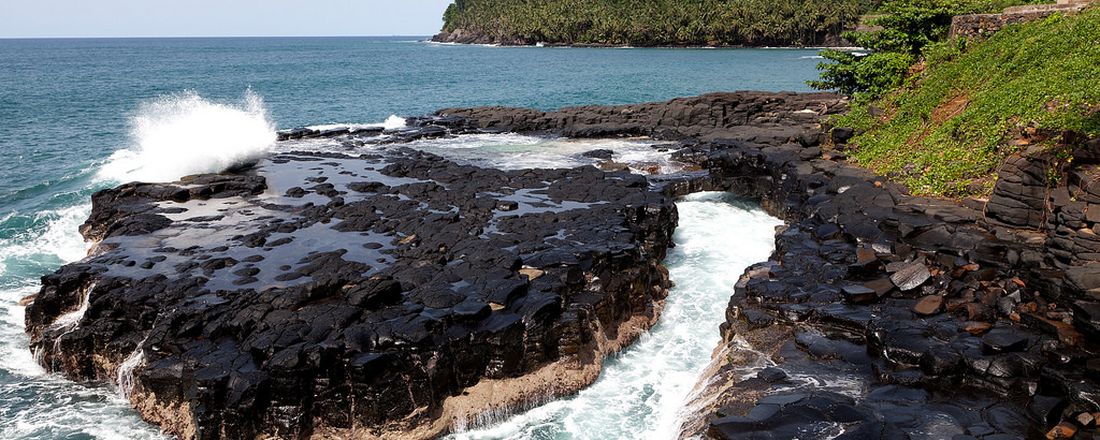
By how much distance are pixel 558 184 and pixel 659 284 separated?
8.41m

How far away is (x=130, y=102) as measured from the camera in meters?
69.8

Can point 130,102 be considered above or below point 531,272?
above

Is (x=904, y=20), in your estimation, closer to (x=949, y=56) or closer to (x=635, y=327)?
(x=949, y=56)

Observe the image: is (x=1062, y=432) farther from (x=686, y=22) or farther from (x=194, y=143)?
(x=686, y=22)

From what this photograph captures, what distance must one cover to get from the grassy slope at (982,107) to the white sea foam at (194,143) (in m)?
27.2

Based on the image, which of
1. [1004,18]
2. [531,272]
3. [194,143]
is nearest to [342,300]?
[531,272]

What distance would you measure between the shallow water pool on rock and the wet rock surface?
0.51 meters

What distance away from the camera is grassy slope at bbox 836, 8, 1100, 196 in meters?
20.1

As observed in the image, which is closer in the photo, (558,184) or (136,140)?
(558,184)

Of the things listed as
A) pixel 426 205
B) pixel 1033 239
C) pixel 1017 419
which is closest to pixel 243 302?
pixel 426 205

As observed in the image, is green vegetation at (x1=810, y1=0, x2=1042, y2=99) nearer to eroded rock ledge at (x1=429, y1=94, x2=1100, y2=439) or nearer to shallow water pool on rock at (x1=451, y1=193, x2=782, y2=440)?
eroded rock ledge at (x1=429, y1=94, x2=1100, y2=439)

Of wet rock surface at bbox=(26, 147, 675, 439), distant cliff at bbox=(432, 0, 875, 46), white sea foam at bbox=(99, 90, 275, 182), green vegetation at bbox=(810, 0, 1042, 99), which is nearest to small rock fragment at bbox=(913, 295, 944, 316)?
wet rock surface at bbox=(26, 147, 675, 439)

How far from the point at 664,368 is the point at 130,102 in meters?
71.3

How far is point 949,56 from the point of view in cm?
A: 3017
